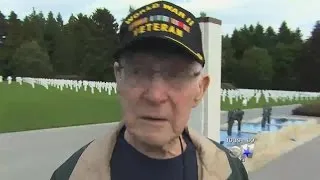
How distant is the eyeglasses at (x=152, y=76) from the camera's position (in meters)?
1.59

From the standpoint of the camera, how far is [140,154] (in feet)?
5.45

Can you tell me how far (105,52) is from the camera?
6356 cm

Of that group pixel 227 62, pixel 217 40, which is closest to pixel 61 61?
pixel 227 62

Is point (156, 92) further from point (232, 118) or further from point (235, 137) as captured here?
point (232, 118)

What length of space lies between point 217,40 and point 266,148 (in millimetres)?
7792

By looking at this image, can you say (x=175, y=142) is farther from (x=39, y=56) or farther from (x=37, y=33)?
(x=37, y=33)

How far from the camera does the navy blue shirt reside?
5.42 feet

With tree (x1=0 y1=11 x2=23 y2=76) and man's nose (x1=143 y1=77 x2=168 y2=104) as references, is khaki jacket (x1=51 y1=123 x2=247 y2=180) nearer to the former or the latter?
man's nose (x1=143 y1=77 x2=168 y2=104)

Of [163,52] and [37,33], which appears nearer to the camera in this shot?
[163,52]

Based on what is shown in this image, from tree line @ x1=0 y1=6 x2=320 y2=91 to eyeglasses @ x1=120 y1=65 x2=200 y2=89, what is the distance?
49.4 metres

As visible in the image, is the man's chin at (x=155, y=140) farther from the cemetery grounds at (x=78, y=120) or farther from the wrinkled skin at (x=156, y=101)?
the cemetery grounds at (x=78, y=120)

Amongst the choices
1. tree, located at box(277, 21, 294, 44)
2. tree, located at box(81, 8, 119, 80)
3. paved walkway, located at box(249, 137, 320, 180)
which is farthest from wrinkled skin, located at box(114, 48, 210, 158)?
tree, located at box(277, 21, 294, 44)

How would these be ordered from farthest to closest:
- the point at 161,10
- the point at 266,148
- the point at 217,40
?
the point at 266,148 < the point at 217,40 < the point at 161,10

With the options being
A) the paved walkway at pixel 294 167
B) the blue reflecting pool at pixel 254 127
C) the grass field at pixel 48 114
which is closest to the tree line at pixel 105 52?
the grass field at pixel 48 114
